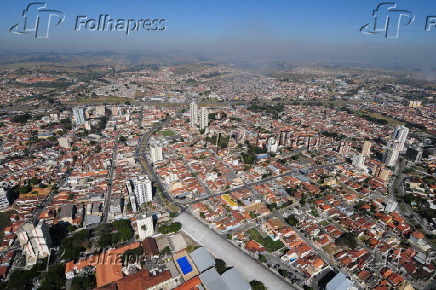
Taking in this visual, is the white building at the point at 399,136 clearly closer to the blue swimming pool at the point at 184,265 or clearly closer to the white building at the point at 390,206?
the white building at the point at 390,206

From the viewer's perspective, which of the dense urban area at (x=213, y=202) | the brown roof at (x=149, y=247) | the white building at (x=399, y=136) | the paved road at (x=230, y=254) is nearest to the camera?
the paved road at (x=230, y=254)

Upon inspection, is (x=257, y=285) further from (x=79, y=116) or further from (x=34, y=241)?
(x=79, y=116)

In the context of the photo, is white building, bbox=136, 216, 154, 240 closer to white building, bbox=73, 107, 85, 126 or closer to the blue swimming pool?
the blue swimming pool

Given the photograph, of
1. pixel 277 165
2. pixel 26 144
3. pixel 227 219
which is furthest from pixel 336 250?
pixel 26 144

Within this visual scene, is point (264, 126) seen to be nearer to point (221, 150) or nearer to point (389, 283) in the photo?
point (221, 150)

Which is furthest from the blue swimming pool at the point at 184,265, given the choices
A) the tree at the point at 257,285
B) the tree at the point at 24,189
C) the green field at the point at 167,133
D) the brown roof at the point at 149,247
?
the green field at the point at 167,133

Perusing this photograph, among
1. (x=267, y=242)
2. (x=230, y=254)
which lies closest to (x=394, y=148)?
(x=267, y=242)

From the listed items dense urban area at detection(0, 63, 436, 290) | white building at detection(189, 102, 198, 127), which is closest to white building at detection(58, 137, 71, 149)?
dense urban area at detection(0, 63, 436, 290)
